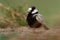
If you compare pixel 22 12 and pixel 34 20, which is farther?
pixel 22 12

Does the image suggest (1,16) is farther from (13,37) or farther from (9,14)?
(13,37)

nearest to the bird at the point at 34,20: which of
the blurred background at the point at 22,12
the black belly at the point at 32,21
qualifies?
the black belly at the point at 32,21

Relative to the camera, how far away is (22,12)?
633 cm

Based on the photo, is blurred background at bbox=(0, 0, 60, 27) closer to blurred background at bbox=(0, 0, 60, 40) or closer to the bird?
blurred background at bbox=(0, 0, 60, 40)

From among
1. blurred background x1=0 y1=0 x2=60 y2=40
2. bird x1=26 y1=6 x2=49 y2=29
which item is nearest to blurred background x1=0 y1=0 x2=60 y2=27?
blurred background x1=0 y1=0 x2=60 y2=40

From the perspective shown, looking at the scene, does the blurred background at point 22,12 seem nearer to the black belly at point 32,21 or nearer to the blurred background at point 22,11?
the blurred background at point 22,11

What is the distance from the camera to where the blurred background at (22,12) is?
612cm

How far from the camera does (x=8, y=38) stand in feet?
13.3

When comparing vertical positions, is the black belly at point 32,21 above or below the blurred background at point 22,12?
below

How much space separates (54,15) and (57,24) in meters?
0.41

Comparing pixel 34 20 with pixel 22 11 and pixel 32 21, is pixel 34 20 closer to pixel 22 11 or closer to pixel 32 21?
pixel 32 21

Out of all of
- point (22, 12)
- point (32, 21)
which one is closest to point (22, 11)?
point (22, 12)

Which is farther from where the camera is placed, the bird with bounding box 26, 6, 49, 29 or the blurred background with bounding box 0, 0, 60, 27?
the blurred background with bounding box 0, 0, 60, 27

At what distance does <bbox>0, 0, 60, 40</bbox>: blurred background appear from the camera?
241 inches
